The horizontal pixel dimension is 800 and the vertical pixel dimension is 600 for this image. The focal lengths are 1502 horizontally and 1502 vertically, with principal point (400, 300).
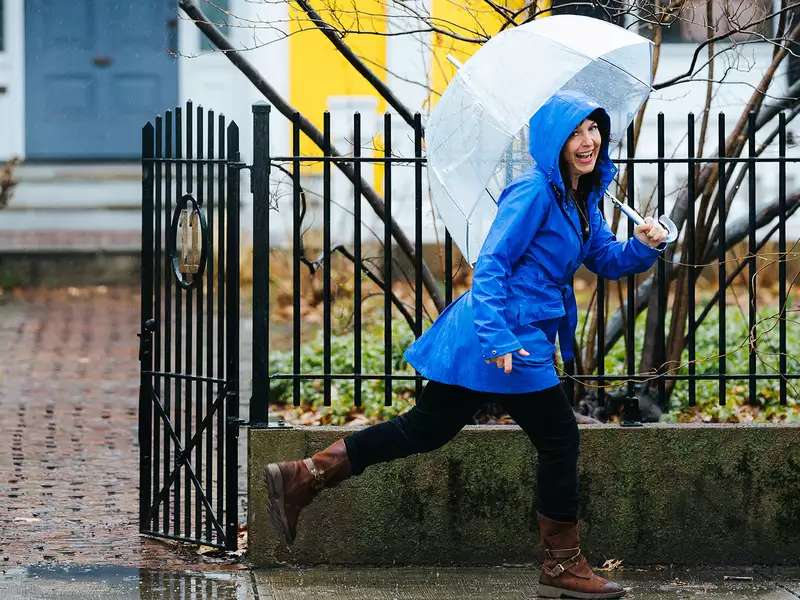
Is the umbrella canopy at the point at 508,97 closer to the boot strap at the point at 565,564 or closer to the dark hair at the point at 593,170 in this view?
the dark hair at the point at 593,170

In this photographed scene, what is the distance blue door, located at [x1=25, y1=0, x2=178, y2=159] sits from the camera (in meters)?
16.0

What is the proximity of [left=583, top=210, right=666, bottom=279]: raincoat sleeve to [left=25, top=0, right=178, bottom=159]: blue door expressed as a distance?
11.4 meters

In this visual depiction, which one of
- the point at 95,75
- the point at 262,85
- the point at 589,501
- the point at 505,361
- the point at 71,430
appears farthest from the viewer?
the point at 95,75

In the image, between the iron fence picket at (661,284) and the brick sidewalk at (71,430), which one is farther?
the brick sidewalk at (71,430)

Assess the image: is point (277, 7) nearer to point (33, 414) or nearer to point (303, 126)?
point (33, 414)

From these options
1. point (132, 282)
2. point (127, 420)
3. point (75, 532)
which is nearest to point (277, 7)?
point (132, 282)

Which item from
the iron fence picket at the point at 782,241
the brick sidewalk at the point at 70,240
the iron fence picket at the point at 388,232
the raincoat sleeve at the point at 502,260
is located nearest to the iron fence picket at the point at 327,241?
the iron fence picket at the point at 388,232

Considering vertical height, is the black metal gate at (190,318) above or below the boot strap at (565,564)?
above

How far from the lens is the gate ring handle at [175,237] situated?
5844 mm

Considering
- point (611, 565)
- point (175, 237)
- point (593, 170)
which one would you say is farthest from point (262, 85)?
point (611, 565)

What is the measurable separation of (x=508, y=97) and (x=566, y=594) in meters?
1.74

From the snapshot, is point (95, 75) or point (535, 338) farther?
point (95, 75)

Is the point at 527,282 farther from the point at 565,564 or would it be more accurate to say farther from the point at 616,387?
the point at 616,387

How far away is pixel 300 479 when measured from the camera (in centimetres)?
535
